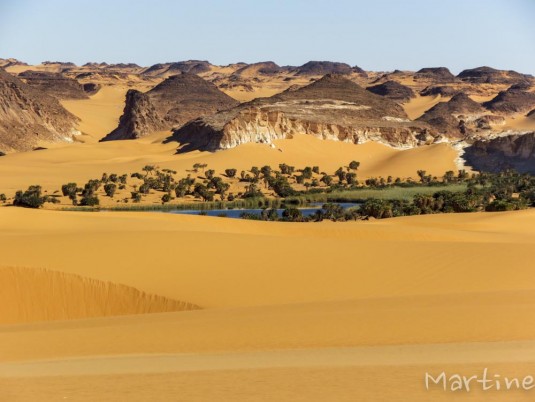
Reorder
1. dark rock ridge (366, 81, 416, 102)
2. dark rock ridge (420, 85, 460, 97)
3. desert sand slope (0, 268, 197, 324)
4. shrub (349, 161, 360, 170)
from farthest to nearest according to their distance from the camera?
→ dark rock ridge (420, 85, 460, 97) → dark rock ridge (366, 81, 416, 102) → shrub (349, 161, 360, 170) → desert sand slope (0, 268, 197, 324)

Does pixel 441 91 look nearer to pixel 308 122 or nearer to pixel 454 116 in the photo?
pixel 454 116

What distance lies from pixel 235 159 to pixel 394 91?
327 ft

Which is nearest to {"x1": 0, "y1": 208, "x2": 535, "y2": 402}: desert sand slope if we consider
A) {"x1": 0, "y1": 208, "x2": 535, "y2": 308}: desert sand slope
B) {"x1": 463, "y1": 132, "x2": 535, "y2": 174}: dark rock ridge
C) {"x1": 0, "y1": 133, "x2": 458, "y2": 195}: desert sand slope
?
{"x1": 0, "y1": 208, "x2": 535, "y2": 308}: desert sand slope

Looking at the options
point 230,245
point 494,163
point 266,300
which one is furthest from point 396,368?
point 494,163

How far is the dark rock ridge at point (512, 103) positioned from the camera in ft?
568

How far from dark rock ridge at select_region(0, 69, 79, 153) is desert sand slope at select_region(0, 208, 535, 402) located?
90464 millimetres

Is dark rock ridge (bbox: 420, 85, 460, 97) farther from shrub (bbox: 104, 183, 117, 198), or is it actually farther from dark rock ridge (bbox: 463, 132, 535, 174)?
shrub (bbox: 104, 183, 117, 198)

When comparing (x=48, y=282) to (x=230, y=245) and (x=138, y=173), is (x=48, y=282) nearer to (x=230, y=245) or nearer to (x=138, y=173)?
(x=230, y=245)

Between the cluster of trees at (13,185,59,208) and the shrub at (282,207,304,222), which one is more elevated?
the cluster of trees at (13,185,59,208)

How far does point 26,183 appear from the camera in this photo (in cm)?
7944

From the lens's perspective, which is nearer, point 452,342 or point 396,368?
point 396,368

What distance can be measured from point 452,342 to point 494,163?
281 ft

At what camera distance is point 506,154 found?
323 ft

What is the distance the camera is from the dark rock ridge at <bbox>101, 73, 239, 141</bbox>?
5335 inches
